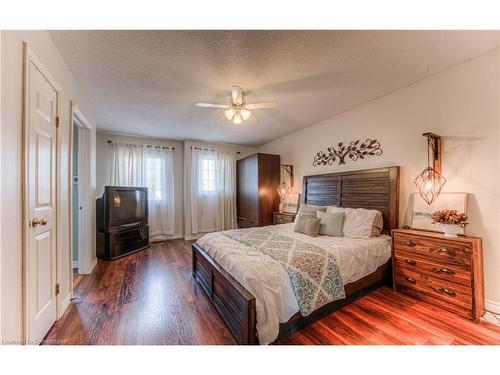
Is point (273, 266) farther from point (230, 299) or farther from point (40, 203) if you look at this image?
point (40, 203)

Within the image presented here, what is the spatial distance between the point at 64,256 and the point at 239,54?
8.58 feet

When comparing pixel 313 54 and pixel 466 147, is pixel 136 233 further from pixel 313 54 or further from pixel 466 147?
pixel 466 147

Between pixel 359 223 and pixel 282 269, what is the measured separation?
1565 mm

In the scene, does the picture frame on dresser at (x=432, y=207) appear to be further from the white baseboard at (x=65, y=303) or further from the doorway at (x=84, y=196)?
the doorway at (x=84, y=196)

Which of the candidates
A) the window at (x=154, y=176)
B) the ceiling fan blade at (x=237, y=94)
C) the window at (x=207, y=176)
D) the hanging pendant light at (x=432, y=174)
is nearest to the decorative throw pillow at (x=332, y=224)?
the hanging pendant light at (x=432, y=174)

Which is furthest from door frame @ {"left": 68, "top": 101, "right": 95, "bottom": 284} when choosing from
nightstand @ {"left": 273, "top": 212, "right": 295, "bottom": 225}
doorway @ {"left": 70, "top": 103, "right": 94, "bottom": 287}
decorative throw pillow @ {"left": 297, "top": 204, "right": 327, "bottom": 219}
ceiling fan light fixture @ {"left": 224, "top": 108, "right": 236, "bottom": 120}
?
nightstand @ {"left": 273, "top": 212, "right": 295, "bottom": 225}

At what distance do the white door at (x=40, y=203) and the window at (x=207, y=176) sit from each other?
341 cm

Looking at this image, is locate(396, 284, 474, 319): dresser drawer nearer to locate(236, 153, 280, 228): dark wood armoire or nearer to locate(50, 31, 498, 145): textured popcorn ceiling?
locate(50, 31, 498, 145): textured popcorn ceiling

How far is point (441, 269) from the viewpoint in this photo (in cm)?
197

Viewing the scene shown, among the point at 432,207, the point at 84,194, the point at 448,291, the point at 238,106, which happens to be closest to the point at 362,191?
the point at 432,207

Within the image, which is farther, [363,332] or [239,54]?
[239,54]

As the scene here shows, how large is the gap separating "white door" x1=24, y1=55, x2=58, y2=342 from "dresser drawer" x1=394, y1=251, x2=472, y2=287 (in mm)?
3355
